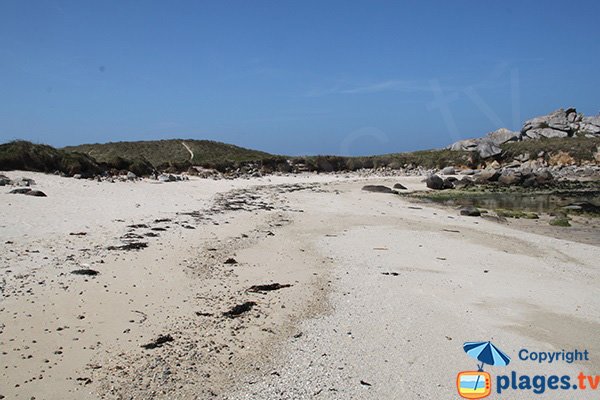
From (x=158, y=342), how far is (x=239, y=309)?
1286 millimetres

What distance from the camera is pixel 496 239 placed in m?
11.9

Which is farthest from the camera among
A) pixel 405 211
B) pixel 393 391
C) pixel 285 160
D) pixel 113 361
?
pixel 285 160

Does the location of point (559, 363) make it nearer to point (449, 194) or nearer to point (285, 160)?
point (449, 194)

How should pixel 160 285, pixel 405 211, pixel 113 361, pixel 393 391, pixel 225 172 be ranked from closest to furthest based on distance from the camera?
1. pixel 393 391
2. pixel 113 361
3. pixel 160 285
4. pixel 405 211
5. pixel 225 172

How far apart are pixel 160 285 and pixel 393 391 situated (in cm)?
401

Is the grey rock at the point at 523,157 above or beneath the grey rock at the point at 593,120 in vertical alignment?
beneath

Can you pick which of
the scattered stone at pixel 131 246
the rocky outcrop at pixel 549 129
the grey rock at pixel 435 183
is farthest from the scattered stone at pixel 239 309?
the rocky outcrop at pixel 549 129

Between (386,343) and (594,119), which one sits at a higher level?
(594,119)

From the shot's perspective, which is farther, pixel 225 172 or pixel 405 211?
pixel 225 172

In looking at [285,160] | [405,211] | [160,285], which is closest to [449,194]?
[405,211]

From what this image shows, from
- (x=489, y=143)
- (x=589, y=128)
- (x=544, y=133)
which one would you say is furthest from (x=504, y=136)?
(x=489, y=143)

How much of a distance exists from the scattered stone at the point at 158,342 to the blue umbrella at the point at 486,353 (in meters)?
3.25

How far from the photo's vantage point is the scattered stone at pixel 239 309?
18.8 feet

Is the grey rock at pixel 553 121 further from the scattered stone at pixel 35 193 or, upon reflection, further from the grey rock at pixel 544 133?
the scattered stone at pixel 35 193
